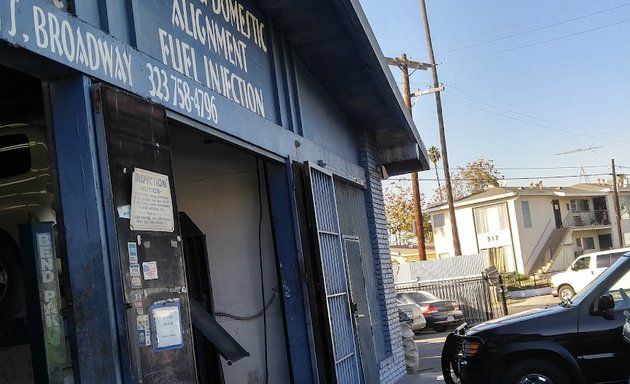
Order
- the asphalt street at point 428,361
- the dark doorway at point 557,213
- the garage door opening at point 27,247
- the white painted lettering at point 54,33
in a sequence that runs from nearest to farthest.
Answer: the white painted lettering at point 54,33 → the garage door opening at point 27,247 → the asphalt street at point 428,361 → the dark doorway at point 557,213

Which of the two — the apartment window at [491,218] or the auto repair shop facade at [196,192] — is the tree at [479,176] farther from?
the auto repair shop facade at [196,192]

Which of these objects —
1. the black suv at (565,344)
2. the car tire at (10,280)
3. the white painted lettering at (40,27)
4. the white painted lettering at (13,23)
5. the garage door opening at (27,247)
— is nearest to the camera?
the white painted lettering at (13,23)

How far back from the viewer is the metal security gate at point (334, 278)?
24.7ft

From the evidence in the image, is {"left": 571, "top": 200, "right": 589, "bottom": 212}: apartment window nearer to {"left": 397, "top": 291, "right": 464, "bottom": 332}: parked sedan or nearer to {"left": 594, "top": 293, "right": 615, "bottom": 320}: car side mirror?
{"left": 397, "top": 291, "right": 464, "bottom": 332}: parked sedan

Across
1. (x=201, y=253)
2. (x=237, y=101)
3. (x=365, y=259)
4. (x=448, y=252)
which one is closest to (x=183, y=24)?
(x=237, y=101)

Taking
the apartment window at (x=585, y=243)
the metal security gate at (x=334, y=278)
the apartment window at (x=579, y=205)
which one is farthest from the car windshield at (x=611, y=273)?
the apartment window at (x=579, y=205)

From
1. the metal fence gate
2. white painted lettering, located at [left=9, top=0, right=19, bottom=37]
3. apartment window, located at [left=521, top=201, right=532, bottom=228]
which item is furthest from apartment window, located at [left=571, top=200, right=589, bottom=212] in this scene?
white painted lettering, located at [left=9, top=0, right=19, bottom=37]

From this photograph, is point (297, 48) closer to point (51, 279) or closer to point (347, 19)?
point (347, 19)

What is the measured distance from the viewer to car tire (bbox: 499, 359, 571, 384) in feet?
23.5

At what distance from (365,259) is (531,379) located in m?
3.66

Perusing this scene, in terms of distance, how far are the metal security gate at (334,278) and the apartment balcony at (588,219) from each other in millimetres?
44842

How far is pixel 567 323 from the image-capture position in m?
7.27

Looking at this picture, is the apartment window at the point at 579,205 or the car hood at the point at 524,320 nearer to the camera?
the car hood at the point at 524,320

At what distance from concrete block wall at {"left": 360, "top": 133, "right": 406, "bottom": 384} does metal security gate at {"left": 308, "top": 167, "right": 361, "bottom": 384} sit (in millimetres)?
2416
